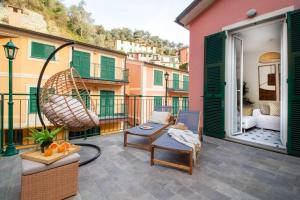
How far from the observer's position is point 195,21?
4.91 m

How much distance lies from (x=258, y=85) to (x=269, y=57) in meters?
1.09

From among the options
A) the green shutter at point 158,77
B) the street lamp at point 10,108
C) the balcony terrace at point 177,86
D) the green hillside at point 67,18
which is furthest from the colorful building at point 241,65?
the green hillside at point 67,18

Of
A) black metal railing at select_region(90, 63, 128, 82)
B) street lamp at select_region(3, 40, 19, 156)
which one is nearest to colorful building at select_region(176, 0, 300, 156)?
street lamp at select_region(3, 40, 19, 156)

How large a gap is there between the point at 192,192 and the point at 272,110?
5.12 m

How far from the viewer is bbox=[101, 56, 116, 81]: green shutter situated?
456 inches

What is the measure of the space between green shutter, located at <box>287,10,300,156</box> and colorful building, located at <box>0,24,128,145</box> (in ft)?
17.2

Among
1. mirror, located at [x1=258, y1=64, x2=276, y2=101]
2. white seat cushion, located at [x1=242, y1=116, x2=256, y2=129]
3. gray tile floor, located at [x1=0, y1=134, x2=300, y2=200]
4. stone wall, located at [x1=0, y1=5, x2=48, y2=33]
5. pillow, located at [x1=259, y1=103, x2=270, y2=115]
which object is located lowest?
gray tile floor, located at [x1=0, y1=134, x2=300, y2=200]

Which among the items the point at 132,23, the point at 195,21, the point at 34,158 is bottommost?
the point at 34,158

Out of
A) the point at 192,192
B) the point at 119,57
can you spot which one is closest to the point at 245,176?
the point at 192,192

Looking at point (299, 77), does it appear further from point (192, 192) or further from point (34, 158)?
point (34, 158)

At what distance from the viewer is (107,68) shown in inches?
465

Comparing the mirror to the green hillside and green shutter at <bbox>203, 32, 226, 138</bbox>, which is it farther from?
the green hillside

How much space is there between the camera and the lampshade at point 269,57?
5.71m

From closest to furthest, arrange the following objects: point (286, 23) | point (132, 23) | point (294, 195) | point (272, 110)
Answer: point (294, 195) → point (286, 23) → point (272, 110) → point (132, 23)
